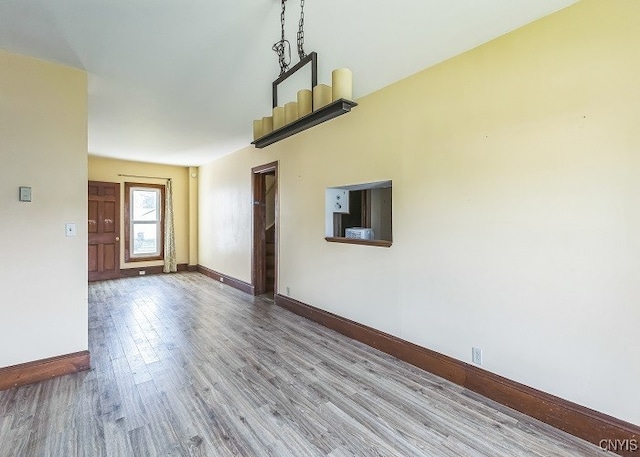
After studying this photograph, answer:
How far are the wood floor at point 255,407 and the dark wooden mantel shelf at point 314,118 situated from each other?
1827mm

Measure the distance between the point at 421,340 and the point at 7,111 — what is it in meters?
3.80

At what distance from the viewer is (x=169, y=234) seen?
6.80 metres

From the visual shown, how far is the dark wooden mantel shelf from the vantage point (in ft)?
4.76

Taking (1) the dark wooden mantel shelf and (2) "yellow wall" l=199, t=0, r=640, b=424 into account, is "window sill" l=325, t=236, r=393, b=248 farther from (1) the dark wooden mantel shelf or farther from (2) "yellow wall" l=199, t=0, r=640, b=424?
(1) the dark wooden mantel shelf

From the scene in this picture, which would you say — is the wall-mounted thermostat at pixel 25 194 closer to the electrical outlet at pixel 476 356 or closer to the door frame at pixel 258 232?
the door frame at pixel 258 232

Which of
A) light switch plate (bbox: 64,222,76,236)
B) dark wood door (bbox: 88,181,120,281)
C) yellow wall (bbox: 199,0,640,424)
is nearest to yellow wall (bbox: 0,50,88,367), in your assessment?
light switch plate (bbox: 64,222,76,236)

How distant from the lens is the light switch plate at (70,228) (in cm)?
252

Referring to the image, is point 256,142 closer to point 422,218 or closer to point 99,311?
point 422,218

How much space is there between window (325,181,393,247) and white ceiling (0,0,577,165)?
1.17 metres

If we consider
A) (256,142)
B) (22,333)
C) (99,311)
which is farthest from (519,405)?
(99,311)

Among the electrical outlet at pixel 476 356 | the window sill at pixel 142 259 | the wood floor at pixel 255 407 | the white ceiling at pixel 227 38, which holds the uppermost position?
the white ceiling at pixel 227 38

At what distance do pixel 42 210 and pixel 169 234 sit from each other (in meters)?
4.55

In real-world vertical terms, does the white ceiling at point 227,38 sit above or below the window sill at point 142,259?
above

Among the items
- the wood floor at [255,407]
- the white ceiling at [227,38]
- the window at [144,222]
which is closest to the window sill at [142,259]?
the window at [144,222]
